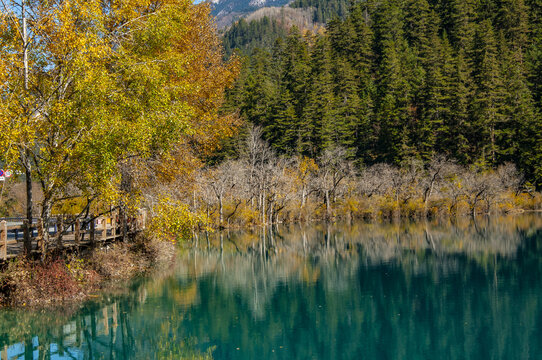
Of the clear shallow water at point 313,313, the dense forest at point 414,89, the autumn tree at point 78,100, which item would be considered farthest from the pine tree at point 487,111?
the autumn tree at point 78,100

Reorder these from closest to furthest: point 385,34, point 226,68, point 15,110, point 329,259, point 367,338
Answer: point 367,338
point 15,110
point 226,68
point 329,259
point 385,34

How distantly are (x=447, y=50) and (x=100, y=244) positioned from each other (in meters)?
79.0

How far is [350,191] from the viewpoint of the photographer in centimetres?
6600

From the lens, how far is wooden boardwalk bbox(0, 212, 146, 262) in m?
A: 17.4

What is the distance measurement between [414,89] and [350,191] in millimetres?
24360

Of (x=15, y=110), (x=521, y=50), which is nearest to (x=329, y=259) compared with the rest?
(x=15, y=110)

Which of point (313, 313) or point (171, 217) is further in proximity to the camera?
point (171, 217)

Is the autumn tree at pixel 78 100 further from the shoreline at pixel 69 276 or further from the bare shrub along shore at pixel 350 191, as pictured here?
the bare shrub along shore at pixel 350 191

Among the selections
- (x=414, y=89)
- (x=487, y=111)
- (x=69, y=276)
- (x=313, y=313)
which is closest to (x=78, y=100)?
(x=69, y=276)

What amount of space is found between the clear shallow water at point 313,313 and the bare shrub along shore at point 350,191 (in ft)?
80.6

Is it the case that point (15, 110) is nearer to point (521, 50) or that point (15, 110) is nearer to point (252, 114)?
point (252, 114)

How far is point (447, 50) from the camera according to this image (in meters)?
87.4

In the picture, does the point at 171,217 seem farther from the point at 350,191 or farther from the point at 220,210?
the point at 350,191

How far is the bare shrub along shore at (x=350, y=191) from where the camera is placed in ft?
183
